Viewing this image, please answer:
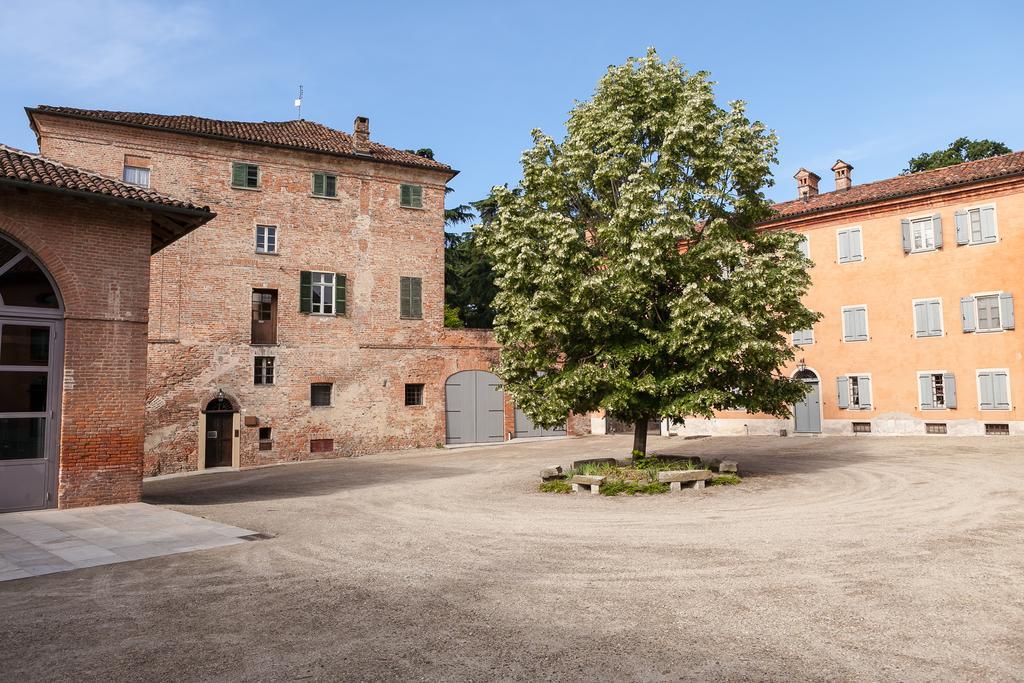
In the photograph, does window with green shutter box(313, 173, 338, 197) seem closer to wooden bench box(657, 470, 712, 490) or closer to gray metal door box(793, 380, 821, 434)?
wooden bench box(657, 470, 712, 490)

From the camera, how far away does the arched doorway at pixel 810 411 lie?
86.6 ft

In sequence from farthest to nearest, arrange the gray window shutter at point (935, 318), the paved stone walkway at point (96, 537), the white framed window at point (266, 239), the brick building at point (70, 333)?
1. the white framed window at point (266, 239)
2. the gray window shutter at point (935, 318)
3. the brick building at point (70, 333)
4. the paved stone walkway at point (96, 537)

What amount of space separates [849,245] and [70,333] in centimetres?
2585

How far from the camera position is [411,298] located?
87.8 feet

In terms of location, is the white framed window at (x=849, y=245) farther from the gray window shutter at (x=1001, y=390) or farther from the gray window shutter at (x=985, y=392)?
the gray window shutter at (x=1001, y=390)

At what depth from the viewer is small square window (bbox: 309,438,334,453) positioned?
24473mm

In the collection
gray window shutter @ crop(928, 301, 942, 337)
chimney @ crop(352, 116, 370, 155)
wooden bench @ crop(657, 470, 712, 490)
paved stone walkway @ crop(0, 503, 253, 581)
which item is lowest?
paved stone walkway @ crop(0, 503, 253, 581)

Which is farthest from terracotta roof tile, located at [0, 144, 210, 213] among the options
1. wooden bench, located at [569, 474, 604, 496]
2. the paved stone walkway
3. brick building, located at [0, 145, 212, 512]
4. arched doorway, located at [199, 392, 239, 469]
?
arched doorway, located at [199, 392, 239, 469]

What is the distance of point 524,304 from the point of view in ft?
44.7

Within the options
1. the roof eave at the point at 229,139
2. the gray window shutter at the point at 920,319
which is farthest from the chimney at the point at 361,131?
the gray window shutter at the point at 920,319

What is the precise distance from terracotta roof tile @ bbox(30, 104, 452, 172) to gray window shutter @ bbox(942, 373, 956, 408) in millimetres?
20420

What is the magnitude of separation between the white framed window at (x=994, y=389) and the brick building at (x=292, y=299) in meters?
17.8

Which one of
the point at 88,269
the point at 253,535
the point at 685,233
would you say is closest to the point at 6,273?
the point at 88,269

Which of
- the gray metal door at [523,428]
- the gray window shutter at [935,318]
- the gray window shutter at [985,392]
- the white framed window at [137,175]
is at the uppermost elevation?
the white framed window at [137,175]
